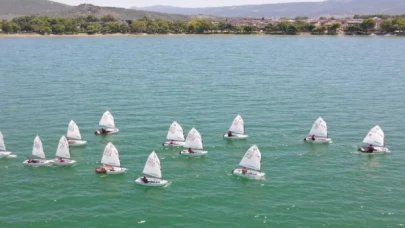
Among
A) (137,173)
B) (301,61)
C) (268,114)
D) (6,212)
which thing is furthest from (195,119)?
(301,61)

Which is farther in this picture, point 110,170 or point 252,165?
point 110,170

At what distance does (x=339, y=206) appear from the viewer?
59.9 meters

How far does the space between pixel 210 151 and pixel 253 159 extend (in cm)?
1215

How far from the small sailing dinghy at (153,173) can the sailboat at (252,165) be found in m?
11.3

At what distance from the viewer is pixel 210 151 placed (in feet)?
260

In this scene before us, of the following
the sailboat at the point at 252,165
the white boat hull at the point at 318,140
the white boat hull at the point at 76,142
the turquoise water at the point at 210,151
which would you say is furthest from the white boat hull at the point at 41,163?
the white boat hull at the point at 318,140

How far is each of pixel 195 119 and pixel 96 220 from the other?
44516 millimetres

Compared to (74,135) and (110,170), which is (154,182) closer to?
(110,170)

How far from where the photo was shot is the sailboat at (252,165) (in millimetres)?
68438

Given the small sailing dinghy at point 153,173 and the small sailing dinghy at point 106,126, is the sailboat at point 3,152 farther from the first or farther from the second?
the small sailing dinghy at point 153,173

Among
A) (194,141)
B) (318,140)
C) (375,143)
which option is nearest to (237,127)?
(194,141)

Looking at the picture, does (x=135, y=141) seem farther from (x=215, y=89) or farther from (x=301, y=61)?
(x=301, y=61)

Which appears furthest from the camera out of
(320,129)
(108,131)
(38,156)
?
(108,131)

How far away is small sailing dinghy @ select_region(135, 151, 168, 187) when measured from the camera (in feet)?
215
